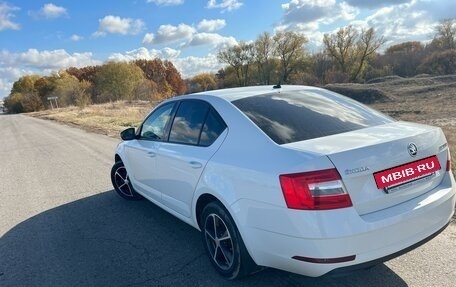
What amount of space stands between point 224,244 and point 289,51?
7790cm

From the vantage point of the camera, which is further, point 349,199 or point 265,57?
point 265,57

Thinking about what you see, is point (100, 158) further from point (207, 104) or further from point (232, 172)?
point (232, 172)

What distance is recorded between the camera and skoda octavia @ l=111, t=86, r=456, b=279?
103 inches

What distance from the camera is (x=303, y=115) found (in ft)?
11.3

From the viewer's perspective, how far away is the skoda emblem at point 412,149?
291cm

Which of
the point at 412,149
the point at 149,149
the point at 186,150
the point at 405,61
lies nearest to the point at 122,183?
the point at 149,149

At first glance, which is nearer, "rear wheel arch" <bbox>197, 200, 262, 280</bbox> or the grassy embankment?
"rear wheel arch" <bbox>197, 200, 262, 280</bbox>

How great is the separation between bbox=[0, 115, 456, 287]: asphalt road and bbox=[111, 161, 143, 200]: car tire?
119 mm

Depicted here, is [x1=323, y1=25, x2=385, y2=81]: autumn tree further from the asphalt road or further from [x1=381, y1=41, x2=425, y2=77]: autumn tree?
the asphalt road

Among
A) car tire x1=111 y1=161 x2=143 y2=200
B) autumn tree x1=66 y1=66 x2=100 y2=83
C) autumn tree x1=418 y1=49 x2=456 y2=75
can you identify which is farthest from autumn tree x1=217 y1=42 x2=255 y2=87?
car tire x1=111 y1=161 x2=143 y2=200

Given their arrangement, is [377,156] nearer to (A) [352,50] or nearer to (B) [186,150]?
(B) [186,150]

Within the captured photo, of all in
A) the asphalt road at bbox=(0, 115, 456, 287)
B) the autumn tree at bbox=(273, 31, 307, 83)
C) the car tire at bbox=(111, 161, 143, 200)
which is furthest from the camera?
the autumn tree at bbox=(273, 31, 307, 83)

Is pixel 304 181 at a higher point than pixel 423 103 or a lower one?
higher

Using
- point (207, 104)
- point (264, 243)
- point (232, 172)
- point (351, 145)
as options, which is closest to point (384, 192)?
point (351, 145)
